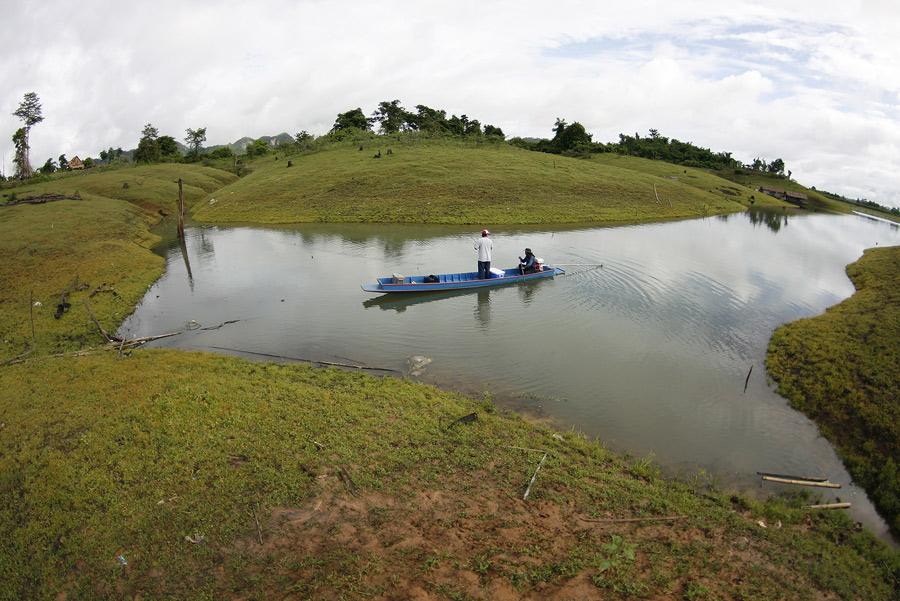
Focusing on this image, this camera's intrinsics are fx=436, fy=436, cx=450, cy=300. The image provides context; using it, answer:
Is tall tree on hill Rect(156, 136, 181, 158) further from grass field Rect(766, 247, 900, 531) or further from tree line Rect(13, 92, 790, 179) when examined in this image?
grass field Rect(766, 247, 900, 531)

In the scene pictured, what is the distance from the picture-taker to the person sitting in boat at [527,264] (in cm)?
2308

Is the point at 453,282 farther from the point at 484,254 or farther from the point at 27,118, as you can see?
→ the point at 27,118

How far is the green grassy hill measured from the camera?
44594 millimetres

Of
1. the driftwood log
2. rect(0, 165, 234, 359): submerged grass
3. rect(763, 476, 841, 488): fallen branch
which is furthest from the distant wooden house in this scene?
the driftwood log

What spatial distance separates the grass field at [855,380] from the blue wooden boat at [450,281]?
10966mm

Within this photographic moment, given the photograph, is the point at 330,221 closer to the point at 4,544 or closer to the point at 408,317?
the point at 408,317

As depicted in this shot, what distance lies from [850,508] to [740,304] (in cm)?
1327

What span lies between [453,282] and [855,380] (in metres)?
14.9

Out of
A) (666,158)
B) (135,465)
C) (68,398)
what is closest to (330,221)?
(68,398)

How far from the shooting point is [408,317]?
18.7m

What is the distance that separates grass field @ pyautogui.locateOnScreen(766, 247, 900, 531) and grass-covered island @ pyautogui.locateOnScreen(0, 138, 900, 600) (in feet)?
0.51

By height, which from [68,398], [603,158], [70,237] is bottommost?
[68,398]

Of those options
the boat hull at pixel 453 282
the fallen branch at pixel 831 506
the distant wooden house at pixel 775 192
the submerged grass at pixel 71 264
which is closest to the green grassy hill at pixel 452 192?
the submerged grass at pixel 71 264

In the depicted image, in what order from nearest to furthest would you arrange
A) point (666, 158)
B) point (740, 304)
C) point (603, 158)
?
1. point (740, 304)
2. point (603, 158)
3. point (666, 158)
